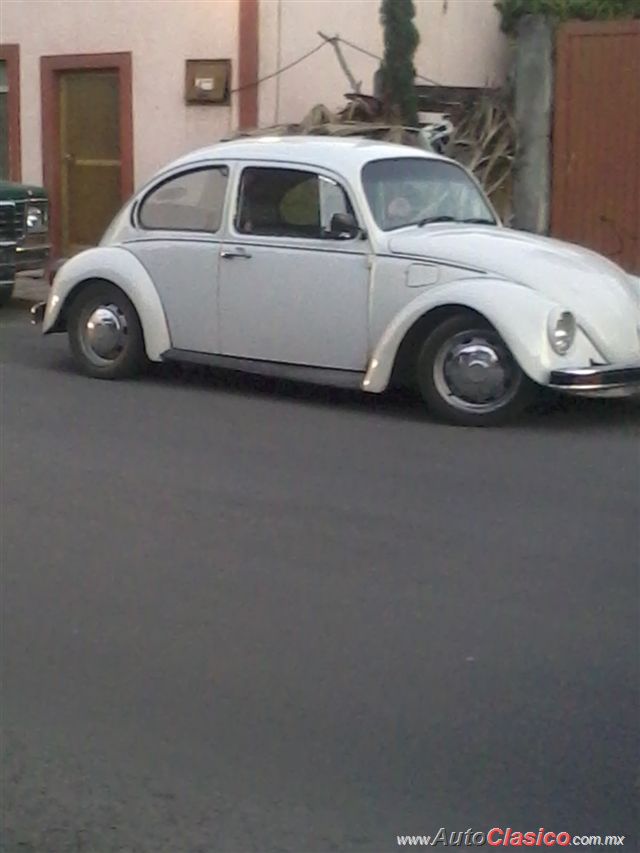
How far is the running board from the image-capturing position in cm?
918

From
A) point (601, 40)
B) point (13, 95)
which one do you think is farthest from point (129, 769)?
point (13, 95)

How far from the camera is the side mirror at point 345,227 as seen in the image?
9.16 metres

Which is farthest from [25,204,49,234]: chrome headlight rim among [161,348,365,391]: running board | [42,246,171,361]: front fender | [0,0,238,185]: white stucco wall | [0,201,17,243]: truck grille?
[161,348,365,391]: running board

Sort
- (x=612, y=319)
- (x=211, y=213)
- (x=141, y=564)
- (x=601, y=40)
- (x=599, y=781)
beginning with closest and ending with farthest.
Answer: (x=599, y=781) → (x=141, y=564) → (x=612, y=319) → (x=211, y=213) → (x=601, y=40)

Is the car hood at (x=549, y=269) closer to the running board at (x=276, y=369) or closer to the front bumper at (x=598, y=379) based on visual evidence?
the front bumper at (x=598, y=379)

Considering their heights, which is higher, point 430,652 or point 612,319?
point 612,319

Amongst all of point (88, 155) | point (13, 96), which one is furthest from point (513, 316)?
point (13, 96)

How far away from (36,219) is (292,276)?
5450 mm

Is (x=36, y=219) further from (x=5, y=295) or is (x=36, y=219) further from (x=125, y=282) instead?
(x=125, y=282)

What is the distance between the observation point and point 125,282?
10.0 meters

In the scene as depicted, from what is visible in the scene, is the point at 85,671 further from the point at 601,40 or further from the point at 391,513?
the point at 601,40

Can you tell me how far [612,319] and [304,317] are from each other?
6.01 feet

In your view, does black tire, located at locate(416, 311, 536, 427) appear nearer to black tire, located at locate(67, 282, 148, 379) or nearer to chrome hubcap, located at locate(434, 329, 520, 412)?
chrome hubcap, located at locate(434, 329, 520, 412)

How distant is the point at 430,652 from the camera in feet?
17.0
